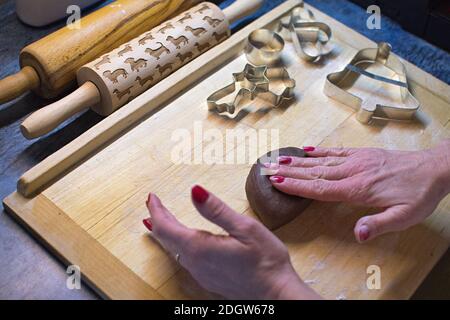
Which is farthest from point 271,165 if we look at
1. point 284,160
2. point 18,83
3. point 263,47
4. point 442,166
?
point 18,83

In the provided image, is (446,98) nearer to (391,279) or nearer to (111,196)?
(391,279)

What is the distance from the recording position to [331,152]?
0.93 metres

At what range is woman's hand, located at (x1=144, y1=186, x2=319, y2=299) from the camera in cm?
74

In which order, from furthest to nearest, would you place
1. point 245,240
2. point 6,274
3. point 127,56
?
point 127,56
point 6,274
point 245,240

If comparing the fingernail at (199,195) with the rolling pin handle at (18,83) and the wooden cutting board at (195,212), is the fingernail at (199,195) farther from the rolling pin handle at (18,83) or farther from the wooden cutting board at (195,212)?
the rolling pin handle at (18,83)

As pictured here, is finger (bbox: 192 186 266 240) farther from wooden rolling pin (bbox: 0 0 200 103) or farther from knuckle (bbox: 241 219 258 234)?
wooden rolling pin (bbox: 0 0 200 103)

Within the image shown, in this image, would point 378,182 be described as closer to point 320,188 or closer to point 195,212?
point 320,188

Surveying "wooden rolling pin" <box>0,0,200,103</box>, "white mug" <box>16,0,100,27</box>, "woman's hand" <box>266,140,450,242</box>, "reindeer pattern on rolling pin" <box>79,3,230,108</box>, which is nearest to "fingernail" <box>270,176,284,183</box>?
"woman's hand" <box>266,140,450,242</box>

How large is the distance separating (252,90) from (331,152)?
216 millimetres

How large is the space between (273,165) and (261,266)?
197 mm

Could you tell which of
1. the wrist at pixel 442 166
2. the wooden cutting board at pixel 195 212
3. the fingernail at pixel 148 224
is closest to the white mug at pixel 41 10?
the wooden cutting board at pixel 195 212

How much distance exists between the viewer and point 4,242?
898mm

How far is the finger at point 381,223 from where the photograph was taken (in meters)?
0.83

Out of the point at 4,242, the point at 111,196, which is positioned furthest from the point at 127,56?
the point at 4,242
